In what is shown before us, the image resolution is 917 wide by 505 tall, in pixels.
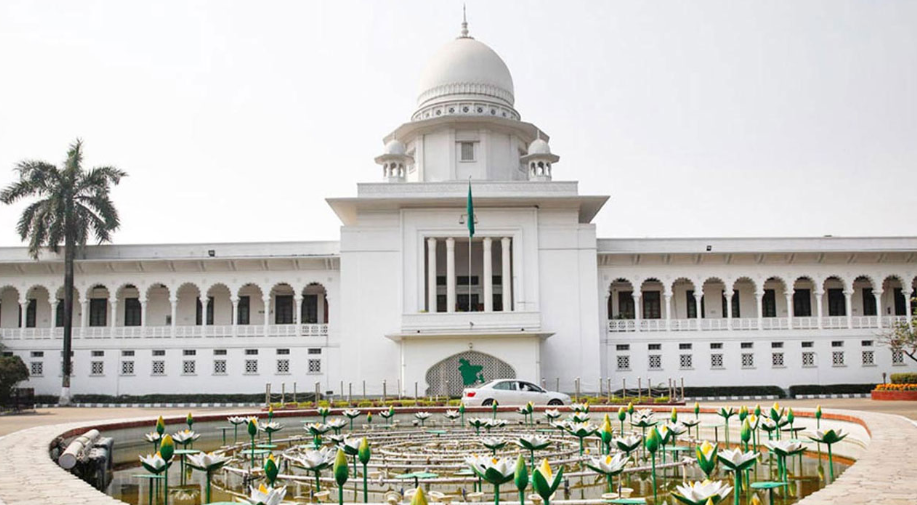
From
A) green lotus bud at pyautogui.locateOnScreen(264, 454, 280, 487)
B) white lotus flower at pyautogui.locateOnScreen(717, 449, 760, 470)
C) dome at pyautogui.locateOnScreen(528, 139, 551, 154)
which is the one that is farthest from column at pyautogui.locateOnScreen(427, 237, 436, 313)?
white lotus flower at pyautogui.locateOnScreen(717, 449, 760, 470)

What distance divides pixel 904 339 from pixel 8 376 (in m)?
35.4

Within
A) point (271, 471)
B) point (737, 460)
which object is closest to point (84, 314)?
point (271, 471)

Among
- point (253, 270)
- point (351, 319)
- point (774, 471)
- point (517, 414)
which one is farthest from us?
point (253, 270)

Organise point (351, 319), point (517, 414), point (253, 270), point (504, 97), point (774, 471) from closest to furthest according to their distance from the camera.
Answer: point (774, 471), point (517, 414), point (351, 319), point (253, 270), point (504, 97)

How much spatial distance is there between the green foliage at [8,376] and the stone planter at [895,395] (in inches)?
A: 1281

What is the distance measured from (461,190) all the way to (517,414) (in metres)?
15.1

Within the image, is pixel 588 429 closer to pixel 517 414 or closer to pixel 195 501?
pixel 195 501

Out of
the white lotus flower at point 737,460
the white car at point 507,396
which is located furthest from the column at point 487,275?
the white lotus flower at point 737,460

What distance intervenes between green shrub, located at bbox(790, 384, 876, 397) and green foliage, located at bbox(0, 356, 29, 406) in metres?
31.0

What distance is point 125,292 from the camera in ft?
133

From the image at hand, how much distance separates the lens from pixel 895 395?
103ft

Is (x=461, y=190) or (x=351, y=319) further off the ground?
(x=461, y=190)

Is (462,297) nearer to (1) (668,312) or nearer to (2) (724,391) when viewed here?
(1) (668,312)

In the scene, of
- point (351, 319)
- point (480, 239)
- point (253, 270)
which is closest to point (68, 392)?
point (253, 270)
